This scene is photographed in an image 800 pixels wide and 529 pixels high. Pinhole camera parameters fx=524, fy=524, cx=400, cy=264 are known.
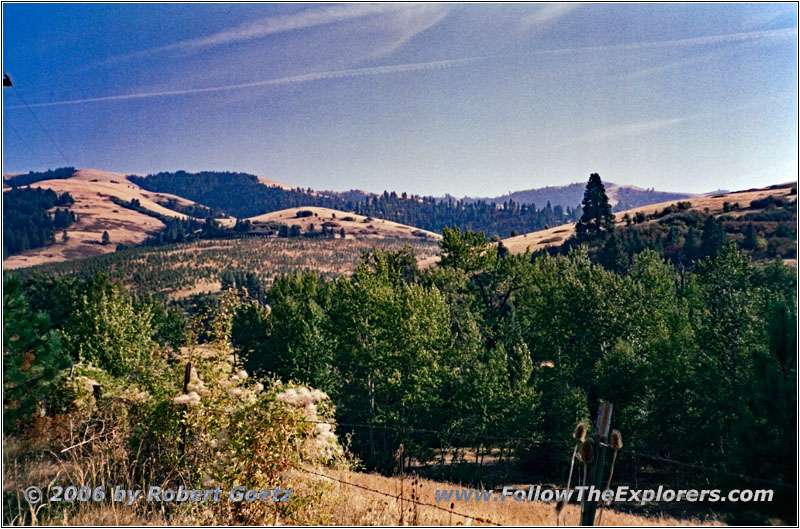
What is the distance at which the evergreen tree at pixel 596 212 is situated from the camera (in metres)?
85.2

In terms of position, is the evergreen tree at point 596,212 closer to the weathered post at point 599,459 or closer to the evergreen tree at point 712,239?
the evergreen tree at point 712,239

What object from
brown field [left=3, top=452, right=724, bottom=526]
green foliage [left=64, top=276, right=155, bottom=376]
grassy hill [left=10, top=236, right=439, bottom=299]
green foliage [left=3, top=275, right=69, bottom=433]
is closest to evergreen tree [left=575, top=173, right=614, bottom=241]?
grassy hill [left=10, top=236, right=439, bottom=299]

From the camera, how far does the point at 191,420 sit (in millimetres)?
8977

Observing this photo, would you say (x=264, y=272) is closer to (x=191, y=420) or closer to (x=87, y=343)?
(x=87, y=343)

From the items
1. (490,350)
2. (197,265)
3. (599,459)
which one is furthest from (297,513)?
(197,265)

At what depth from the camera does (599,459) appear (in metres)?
5.36

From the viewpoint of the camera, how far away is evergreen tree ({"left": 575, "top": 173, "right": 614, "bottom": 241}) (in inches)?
3356

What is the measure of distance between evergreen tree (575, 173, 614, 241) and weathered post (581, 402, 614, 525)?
8387 cm

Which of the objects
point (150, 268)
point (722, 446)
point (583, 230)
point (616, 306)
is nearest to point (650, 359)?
point (616, 306)

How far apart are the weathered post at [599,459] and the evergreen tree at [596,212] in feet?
275

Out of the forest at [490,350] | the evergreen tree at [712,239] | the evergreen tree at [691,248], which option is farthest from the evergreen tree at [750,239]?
the forest at [490,350]

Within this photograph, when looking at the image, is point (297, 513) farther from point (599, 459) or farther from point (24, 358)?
point (24, 358)

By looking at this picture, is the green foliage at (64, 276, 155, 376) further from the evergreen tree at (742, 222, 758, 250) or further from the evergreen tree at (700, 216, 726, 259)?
the evergreen tree at (742, 222, 758, 250)

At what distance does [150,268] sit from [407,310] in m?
128
